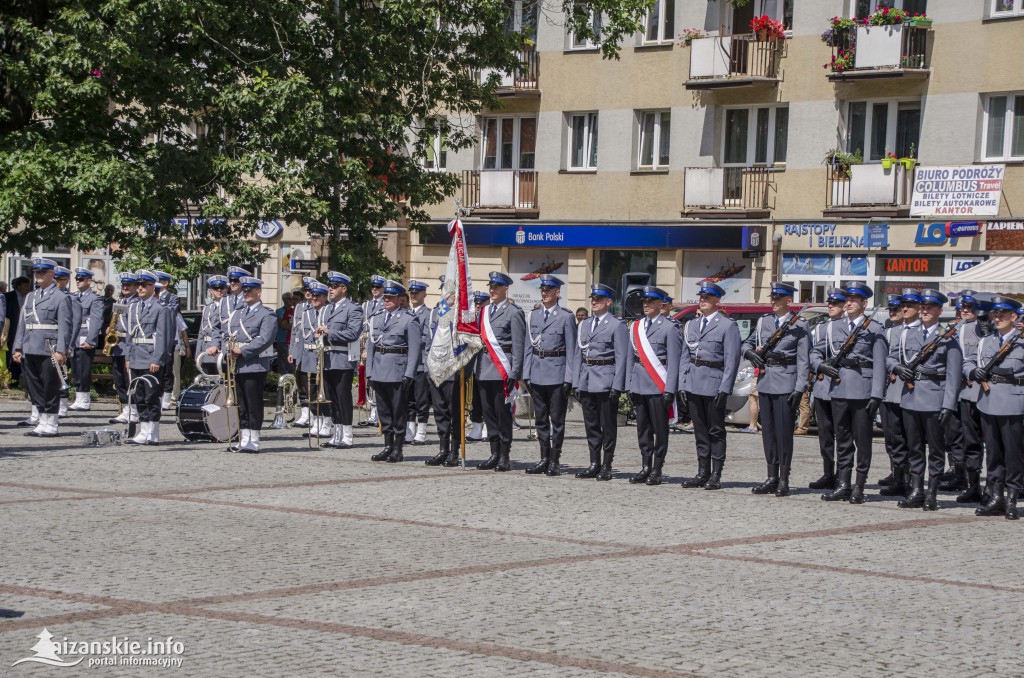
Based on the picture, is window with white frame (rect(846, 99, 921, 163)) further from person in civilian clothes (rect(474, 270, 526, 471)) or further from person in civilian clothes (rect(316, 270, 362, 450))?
person in civilian clothes (rect(474, 270, 526, 471))

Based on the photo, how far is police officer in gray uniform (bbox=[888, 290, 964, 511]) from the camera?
1398cm

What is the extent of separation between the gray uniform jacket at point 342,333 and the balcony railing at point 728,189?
18183 mm

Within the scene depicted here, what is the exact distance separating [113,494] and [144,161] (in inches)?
510

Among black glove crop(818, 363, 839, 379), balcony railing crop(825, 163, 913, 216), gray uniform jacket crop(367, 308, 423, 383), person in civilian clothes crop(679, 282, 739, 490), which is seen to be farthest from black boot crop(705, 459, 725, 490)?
balcony railing crop(825, 163, 913, 216)

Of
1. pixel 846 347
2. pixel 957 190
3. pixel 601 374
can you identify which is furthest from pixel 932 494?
pixel 957 190

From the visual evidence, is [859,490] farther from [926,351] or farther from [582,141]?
[582,141]

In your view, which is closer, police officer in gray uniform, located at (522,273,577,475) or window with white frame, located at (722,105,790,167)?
police officer in gray uniform, located at (522,273,577,475)

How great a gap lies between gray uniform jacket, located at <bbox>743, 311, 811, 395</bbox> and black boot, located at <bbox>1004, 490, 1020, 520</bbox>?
83.1 inches

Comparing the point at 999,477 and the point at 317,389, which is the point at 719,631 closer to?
the point at 999,477

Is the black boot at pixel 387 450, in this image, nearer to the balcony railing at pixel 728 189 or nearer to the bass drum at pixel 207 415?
the bass drum at pixel 207 415

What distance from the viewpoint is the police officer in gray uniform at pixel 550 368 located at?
16172mm

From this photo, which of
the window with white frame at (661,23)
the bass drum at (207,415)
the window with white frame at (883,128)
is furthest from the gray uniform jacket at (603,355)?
the window with white frame at (661,23)

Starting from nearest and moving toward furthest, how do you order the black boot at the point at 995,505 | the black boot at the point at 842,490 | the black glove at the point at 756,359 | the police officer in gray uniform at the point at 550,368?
the black boot at the point at 995,505 → the black boot at the point at 842,490 → the black glove at the point at 756,359 → the police officer in gray uniform at the point at 550,368

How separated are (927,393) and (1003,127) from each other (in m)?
19.2
